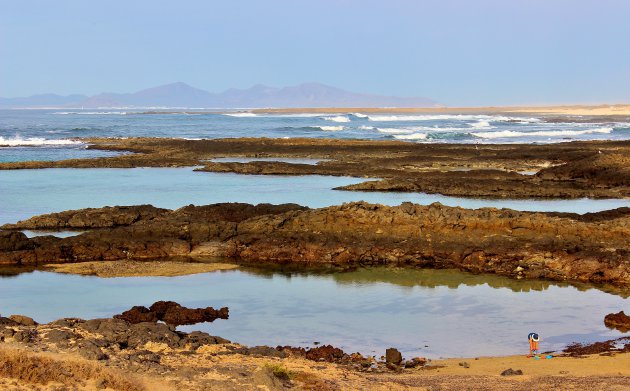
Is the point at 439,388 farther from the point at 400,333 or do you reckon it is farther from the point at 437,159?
the point at 437,159

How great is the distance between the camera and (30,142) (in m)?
58.8

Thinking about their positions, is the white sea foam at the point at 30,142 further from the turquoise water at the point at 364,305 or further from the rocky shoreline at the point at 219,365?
the rocky shoreline at the point at 219,365

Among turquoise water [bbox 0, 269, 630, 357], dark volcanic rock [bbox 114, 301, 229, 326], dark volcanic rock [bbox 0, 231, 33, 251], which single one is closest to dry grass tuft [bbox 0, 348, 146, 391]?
turquoise water [bbox 0, 269, 630, 357]

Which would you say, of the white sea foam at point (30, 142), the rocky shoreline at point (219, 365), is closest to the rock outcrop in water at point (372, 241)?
the rocky shoreline at point (219, 365)

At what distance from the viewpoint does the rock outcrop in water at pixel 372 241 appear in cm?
1680

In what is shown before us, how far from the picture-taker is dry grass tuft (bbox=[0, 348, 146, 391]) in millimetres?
7473

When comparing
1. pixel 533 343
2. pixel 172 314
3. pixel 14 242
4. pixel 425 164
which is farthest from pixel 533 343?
pixel 425 164

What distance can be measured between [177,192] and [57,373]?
21.4 meters

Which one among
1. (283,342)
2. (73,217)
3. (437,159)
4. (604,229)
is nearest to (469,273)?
(604,229)

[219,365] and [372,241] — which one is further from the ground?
[219,365]

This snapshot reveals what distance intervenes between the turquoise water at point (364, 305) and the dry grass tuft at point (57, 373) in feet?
13.1

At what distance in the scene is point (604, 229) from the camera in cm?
1747

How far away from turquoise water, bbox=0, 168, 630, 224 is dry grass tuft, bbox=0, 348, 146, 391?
50.2 feet

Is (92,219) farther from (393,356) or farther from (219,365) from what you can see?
(219,365)
